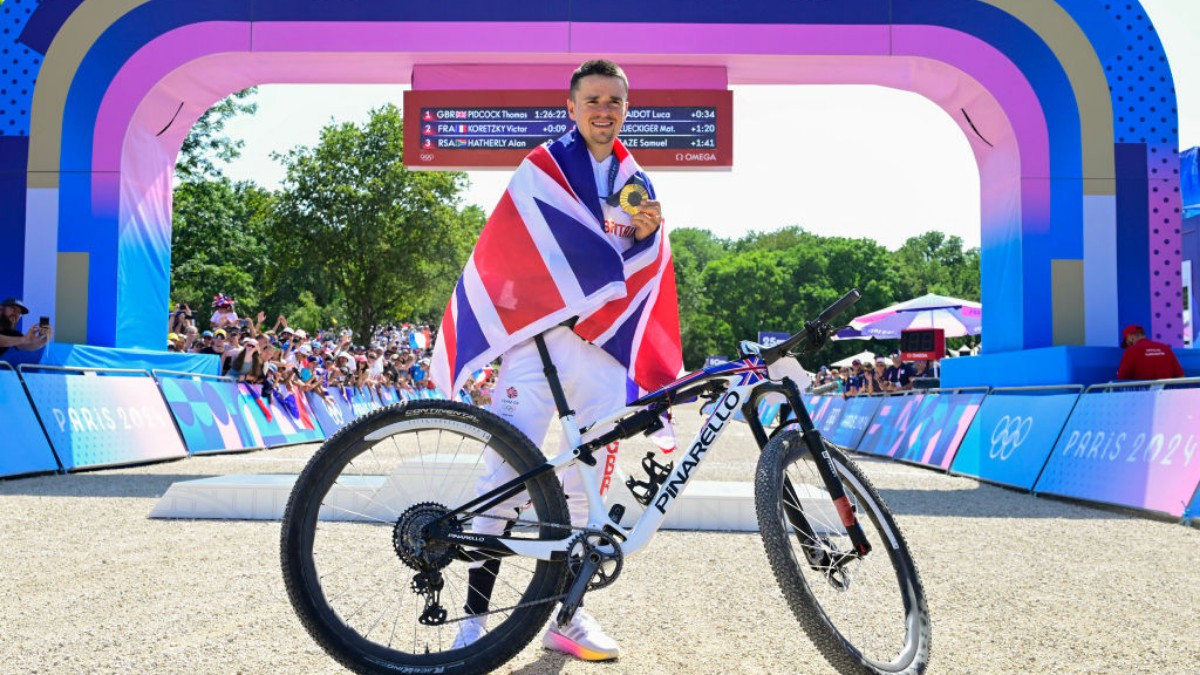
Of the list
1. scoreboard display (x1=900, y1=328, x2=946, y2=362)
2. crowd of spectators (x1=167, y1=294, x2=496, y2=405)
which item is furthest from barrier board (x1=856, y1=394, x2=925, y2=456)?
crowd of spectators (x1=167, y1=294, x2=496, y2=405)

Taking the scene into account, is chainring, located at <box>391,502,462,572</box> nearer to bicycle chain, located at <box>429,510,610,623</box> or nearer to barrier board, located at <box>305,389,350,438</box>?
bicycle chain, located at <box>429,510,610,623</box>

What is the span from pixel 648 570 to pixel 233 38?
356 inches

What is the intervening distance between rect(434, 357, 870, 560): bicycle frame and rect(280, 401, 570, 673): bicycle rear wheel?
0.05 metres

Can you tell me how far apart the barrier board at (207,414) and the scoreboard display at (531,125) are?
13.1 feet

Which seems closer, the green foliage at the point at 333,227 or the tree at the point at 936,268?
the green foliage at the point at 333,227

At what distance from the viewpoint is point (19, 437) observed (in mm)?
9297

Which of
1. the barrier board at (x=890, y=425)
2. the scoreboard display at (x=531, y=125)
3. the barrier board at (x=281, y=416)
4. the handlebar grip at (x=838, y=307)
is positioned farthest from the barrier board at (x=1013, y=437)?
the barrier board at (x=281, y=416)

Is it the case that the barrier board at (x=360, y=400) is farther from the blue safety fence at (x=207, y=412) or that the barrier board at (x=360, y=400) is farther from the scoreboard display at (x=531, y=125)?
the scoreboard display at (x=531, y=125)

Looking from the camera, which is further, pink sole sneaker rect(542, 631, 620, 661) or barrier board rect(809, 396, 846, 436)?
barrier board rect(809, 396, 846, 436)

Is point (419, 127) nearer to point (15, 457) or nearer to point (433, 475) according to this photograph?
point (15, 457)

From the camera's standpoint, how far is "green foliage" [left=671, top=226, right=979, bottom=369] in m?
81.9

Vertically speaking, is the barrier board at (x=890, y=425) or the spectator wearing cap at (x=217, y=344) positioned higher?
the spectator wearing cap at (x=217, y=344)

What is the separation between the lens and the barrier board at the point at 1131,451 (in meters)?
7.11

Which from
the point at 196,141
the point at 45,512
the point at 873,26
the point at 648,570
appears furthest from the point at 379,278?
the point at 648,570
